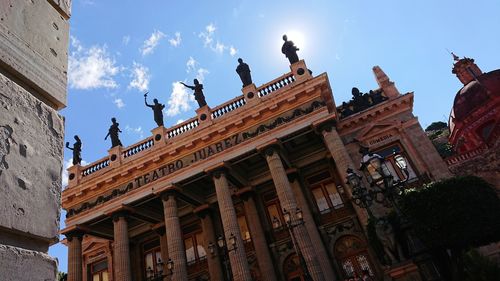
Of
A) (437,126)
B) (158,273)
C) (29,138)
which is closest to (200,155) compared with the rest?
(158,273)

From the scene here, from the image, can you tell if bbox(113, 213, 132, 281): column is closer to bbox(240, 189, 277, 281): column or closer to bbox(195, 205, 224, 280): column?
bbox(195, 205, 224, 280): column

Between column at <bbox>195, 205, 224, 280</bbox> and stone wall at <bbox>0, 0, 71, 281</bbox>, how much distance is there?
16458 millimetres

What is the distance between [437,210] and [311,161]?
345 inches

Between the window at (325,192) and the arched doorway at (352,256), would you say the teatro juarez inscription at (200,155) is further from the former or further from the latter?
the arched doorway at (352,256)

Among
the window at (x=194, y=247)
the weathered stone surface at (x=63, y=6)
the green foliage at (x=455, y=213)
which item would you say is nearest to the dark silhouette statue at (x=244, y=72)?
the window at (x=194, y=247)

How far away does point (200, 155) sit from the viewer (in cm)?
1773

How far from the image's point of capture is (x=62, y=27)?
2.47 metres

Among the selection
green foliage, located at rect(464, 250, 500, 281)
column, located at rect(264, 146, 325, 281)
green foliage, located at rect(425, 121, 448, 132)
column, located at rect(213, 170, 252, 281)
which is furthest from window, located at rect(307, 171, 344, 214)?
green foliage, located at rect(425, 121, 448, 132)

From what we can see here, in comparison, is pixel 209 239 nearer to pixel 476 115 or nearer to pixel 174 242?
pixel 174 242

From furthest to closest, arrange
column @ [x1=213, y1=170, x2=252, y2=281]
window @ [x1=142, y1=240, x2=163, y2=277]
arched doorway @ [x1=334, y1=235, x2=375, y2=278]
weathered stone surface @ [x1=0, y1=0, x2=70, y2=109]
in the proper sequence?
window @ [x1=142, y1=240, x2=163, y2=277] < arched doorway @ [x1=334, y1=235, x2=375, y2=278] < column @ [x1=213, y1=170, x2=252, y2=281] < weathered stone surface @ [x1=0, y1=0, x2=70, y2=109]

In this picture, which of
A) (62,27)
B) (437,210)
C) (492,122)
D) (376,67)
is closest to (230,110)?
(376,67)

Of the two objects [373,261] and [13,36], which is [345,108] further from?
[13,36]

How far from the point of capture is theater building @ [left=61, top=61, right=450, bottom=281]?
1641 cm

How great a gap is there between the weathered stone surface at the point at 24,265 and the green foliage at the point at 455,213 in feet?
31.9
